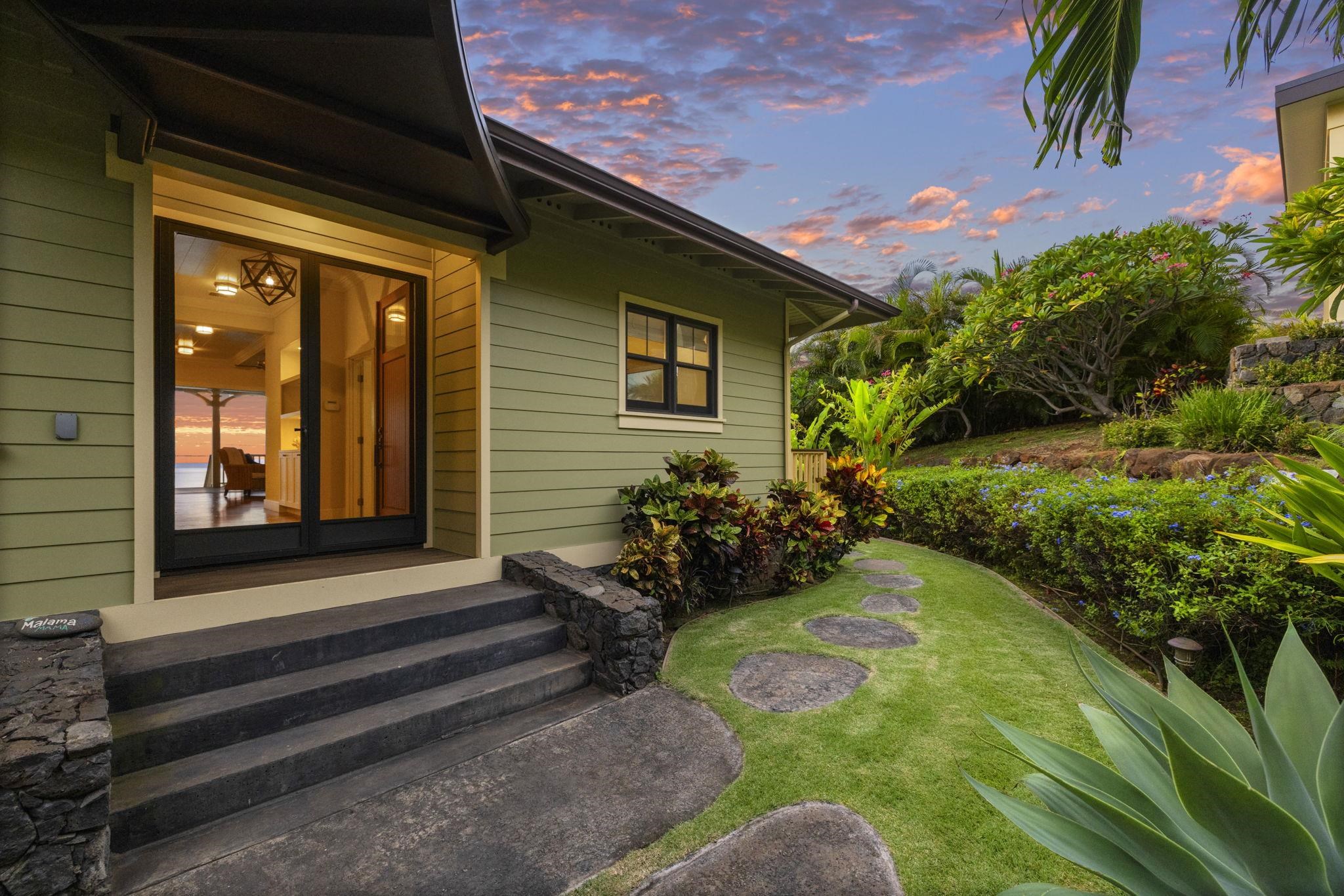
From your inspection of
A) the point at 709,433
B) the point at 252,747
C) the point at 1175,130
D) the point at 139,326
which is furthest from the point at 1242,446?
the point at 139,326

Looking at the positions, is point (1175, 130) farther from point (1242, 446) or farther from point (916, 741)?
point (916, 741)

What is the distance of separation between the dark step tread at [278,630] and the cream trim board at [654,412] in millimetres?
1985

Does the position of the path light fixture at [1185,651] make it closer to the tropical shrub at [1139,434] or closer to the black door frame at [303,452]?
the tropical shrub at [1139,434]

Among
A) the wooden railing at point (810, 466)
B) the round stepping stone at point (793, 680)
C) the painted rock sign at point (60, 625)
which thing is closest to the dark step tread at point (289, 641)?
the painted rock sign at point (60, 625)

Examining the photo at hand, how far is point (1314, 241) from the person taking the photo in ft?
11.2

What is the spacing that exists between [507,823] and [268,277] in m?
4.03

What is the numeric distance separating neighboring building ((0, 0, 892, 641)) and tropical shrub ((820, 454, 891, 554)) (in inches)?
42.1

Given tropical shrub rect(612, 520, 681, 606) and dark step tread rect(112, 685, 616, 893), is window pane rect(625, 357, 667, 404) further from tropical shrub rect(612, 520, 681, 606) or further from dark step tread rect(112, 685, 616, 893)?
dark step tread rect(112, 685, 616, 893)

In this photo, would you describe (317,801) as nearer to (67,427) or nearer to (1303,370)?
(67,427)

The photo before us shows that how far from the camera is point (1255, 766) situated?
1252 mm

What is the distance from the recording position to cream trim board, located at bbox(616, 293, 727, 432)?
498 cm

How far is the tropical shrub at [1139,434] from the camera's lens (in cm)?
674

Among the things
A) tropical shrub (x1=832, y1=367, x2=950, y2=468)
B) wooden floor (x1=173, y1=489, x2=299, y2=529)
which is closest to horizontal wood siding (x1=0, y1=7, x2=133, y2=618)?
wooden floor (x1=173, y1=489, x2=299, y2=529)

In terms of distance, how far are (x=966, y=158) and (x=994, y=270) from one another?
2.18m
